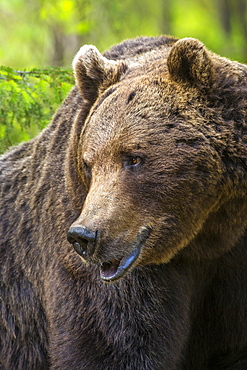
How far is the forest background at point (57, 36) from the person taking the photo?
8.06 m

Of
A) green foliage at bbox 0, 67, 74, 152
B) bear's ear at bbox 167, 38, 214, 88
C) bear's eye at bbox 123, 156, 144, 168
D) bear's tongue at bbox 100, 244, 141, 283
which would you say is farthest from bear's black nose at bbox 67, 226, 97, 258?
green foliage at bbox 0, 67, 74, 152

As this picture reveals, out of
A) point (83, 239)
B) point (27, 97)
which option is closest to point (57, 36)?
point (27, 97)

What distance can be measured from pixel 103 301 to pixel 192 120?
1.65 metres

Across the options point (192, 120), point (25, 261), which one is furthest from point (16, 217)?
point (192, 120)

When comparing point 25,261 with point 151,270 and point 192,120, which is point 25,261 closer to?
point 151,270

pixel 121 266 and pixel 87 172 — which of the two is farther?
pixel 87 172

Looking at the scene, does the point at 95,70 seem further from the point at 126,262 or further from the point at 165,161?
the point at 126,262

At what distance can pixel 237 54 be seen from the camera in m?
21.3

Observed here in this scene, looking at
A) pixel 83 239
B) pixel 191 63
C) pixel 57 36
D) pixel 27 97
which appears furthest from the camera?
pixel 57 36

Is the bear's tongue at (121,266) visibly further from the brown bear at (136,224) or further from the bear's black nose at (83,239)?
the bear's black nose at (83,239)

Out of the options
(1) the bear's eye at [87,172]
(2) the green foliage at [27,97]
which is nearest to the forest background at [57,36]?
(2) the green foliage at [27,97]

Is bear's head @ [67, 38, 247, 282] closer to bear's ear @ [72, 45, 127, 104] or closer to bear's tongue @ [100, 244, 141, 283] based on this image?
bear's tongue @ [100, 244, 141, 283]

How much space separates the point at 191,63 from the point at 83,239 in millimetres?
1509

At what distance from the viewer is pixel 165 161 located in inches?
177
